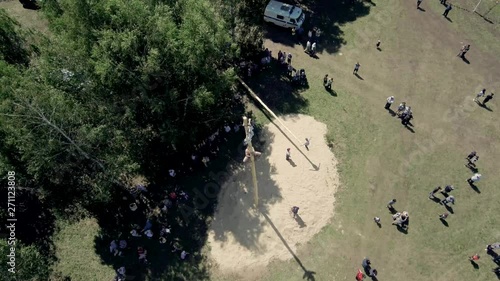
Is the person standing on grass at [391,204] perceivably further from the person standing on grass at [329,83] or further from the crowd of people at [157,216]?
the crowd of people at [157,216]

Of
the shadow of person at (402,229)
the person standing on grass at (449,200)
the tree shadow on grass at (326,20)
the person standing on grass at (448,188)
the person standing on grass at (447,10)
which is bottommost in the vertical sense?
the shadow of person at (402,229)

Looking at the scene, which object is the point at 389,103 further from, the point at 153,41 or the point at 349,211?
the point at 153,41

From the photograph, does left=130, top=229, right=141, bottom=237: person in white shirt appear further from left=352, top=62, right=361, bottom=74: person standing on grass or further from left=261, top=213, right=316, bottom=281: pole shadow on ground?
left=352, top=62, right=361, bottom=74: person standing on grass

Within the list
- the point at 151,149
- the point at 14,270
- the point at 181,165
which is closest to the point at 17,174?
the point at 14,270

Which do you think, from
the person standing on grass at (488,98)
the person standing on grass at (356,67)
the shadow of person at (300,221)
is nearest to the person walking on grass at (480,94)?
the person standing on grass at (488,98)

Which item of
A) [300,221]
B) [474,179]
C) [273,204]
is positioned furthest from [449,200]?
[273,204]
